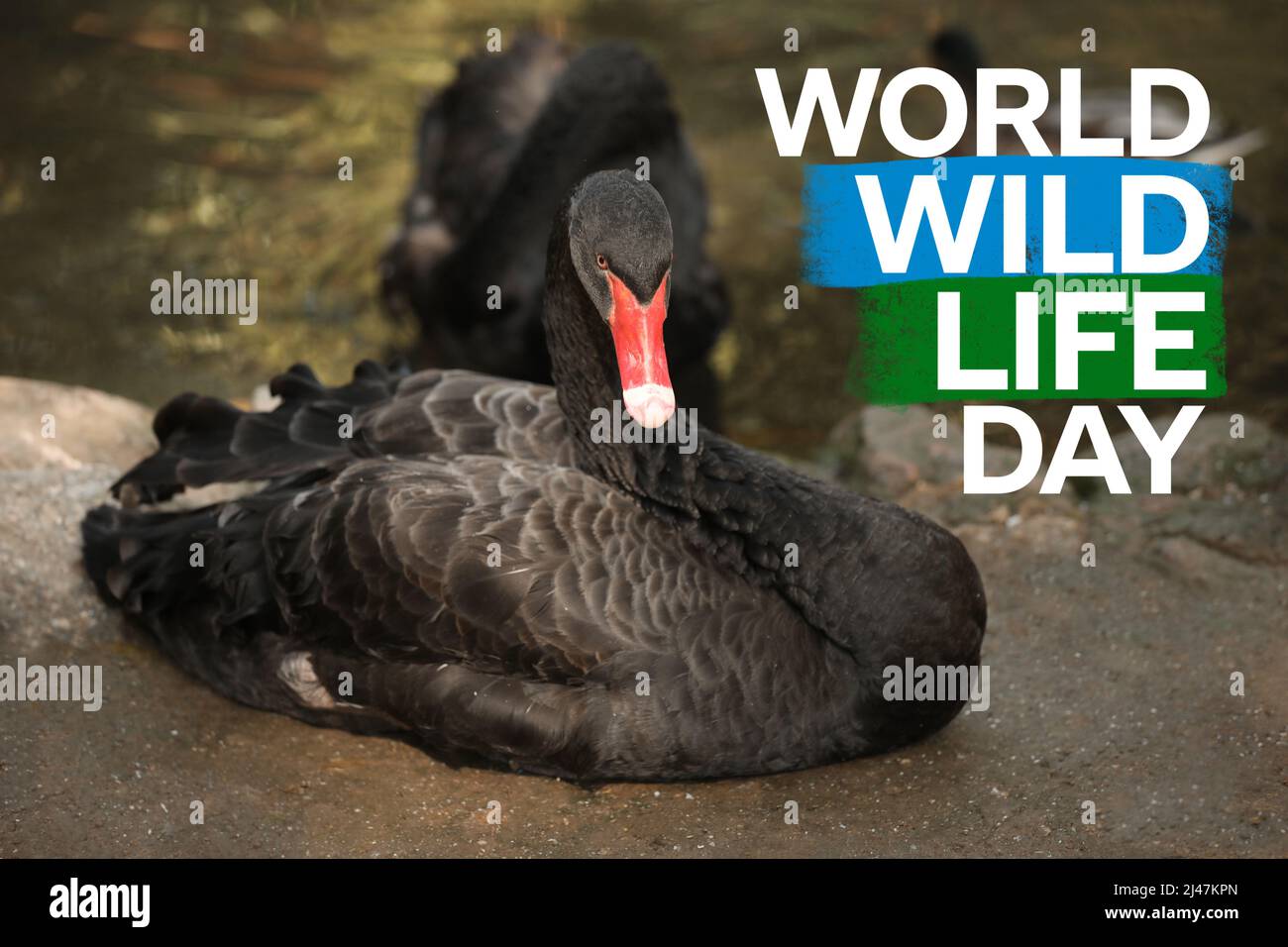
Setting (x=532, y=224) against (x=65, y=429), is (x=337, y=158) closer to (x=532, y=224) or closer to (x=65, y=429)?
(x=532, y=224)

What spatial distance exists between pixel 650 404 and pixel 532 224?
400cm

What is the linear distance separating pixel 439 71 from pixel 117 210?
2.77 meters

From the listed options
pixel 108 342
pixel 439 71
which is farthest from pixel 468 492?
pixel 439 71

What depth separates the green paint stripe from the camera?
684 centimetres

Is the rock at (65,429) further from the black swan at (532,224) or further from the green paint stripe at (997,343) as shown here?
the green paint stripe at (997,343)

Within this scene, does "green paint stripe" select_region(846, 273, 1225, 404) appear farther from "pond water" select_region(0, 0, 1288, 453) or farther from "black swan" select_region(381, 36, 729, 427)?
"black swan" select_region(381, 36, 729, 427)

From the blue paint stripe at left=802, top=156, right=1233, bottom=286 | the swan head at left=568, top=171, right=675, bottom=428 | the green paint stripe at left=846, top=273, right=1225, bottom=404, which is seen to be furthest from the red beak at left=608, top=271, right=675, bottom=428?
the blue paint stripe at left=802, top=156, right=1233, bottom=286

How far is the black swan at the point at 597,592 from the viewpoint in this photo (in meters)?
4.15

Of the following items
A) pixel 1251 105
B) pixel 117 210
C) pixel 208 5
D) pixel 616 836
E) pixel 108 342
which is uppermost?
pixel 208 5

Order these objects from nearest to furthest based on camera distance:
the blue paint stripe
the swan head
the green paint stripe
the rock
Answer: the swan head < the rock < the green paint stripe < the blue paint stripe

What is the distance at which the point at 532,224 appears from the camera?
773 centimetres

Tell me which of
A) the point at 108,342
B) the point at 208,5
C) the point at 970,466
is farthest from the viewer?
the point at 208,5

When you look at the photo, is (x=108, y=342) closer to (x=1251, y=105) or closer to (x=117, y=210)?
(x=117, y=210)

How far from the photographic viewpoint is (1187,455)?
5863mm
